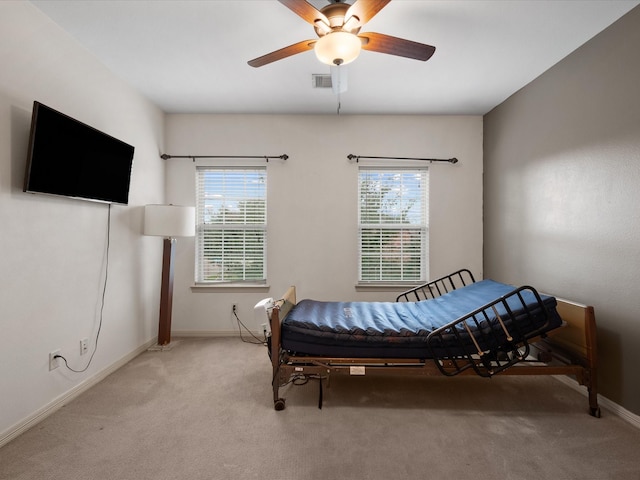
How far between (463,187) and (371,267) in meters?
1.44

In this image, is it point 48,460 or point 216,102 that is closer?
point 48,460

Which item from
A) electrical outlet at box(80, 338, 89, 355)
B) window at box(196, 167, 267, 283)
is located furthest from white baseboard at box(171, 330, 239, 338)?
electrical outlet at box(80, 338, 89, 355)

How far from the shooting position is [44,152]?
1975 millimetres

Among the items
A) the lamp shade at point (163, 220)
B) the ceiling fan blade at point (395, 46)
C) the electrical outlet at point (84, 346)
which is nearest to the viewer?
the ceiling fan blade at point (395, 46)

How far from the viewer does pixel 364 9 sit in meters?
1.60

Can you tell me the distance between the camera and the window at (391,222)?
12.4 ft

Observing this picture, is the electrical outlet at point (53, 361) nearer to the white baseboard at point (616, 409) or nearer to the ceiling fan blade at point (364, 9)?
the ceiling fan blade at point (364, 9)

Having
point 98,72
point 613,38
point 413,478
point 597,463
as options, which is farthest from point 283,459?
point 613,38

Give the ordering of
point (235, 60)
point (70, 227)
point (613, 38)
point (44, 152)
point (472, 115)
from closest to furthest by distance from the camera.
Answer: point (44, 152)
point (613, 38)
point (70, 227)
point (235, 60)
point (472, 115)

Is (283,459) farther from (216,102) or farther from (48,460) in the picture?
(216,102)

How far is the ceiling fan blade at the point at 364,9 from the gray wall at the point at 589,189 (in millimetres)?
1739

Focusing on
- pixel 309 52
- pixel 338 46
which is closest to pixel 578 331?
pixel 338 46

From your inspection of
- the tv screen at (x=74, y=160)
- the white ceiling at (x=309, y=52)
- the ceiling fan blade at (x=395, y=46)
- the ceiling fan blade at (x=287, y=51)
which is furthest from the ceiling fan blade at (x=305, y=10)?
the tv screen at (x=74, y=160)

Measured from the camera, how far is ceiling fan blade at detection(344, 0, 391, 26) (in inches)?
60.8
